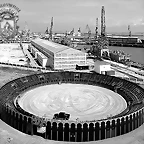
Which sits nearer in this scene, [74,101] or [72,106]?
[72,106]

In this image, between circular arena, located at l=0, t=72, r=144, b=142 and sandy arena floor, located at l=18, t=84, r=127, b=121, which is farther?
sandy arena floor, located at l=18, t=84, r=127, b=121

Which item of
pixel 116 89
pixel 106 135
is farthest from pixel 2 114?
pixel 116 89

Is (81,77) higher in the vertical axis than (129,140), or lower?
higher

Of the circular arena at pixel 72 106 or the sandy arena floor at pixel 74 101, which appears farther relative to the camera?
the sandy arena floor at pixel 74 101

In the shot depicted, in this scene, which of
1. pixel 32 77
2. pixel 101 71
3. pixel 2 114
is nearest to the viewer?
pixel 2 114

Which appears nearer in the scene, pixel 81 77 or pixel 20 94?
pixel 20 94

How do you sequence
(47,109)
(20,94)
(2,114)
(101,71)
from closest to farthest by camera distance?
(2,114) < (47,109) < (20,94) < (101,71)

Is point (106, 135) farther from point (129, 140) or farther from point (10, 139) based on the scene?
point (10, 139)
